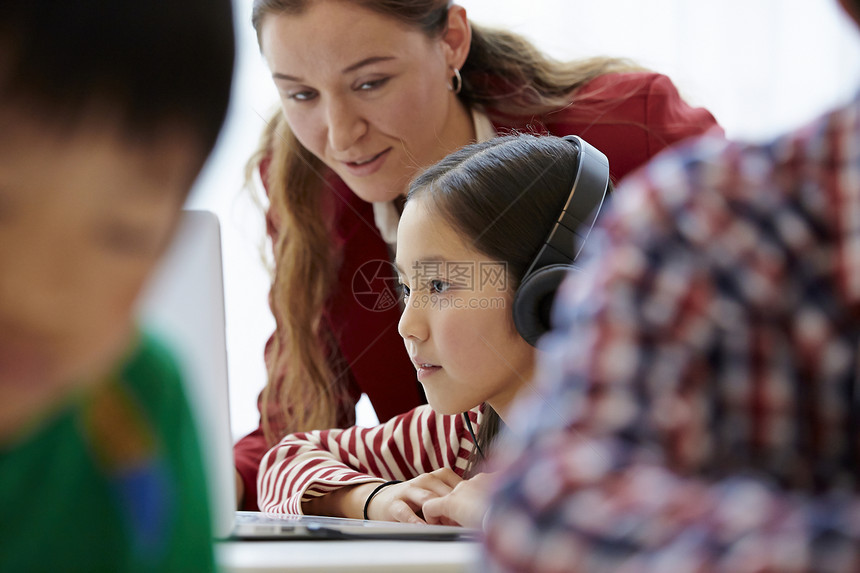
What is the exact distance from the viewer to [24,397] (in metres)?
0.24

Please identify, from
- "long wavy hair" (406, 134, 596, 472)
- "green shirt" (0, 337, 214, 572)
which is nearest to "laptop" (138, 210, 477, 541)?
"green shirt" (0, 337, 214, 572)

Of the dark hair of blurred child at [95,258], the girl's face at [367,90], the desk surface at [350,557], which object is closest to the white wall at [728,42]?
the girl's face at [367,90]

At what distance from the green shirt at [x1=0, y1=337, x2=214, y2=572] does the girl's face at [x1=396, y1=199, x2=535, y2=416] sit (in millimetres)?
469

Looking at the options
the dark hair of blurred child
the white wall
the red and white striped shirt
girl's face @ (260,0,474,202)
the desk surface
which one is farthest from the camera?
the white wall

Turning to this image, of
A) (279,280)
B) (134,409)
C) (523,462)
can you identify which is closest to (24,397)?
(134,409)

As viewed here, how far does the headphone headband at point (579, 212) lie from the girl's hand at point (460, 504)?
18 cm

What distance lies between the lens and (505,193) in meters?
0.76

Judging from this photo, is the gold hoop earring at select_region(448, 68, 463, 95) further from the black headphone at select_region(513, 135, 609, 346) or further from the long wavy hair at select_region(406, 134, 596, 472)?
the black headphone at select_region(513, 135, 609, 346)

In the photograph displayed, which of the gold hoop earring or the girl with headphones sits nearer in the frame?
the girl with headphones

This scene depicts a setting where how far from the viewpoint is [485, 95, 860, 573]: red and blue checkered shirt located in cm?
24

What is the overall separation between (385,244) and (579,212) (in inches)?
9.8

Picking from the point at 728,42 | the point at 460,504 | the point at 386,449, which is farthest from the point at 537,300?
the point at 728,42

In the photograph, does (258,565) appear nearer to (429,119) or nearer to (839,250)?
(839,250)

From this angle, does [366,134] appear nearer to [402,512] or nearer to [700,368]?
[402,512]
